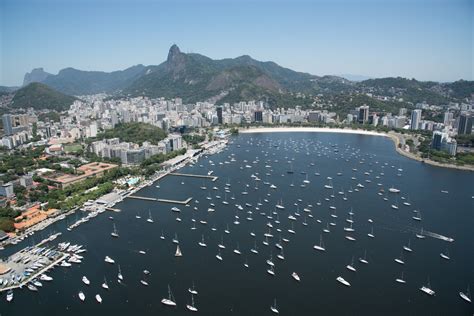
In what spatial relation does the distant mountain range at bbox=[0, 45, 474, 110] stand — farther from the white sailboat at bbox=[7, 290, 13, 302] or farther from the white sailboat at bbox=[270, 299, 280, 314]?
the white sailboat at bbox=[7, 290, 13, 302]

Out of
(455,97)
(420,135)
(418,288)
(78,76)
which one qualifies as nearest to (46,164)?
(418,288)

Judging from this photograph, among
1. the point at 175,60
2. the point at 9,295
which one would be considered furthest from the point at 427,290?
the point at 175,60

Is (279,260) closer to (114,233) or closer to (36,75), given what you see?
(114,233)

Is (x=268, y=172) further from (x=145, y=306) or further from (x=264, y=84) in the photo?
(x=264, y=84)

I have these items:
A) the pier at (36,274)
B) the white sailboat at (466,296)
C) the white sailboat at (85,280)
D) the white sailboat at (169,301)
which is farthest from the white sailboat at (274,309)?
the pier at (36,274)

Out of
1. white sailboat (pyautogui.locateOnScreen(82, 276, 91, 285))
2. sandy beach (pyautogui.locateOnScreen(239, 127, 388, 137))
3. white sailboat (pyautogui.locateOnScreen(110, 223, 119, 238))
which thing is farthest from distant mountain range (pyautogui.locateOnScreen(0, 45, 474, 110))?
white sailboat (pyautogui.locateOnScreen(82, 276, 91, 285))
